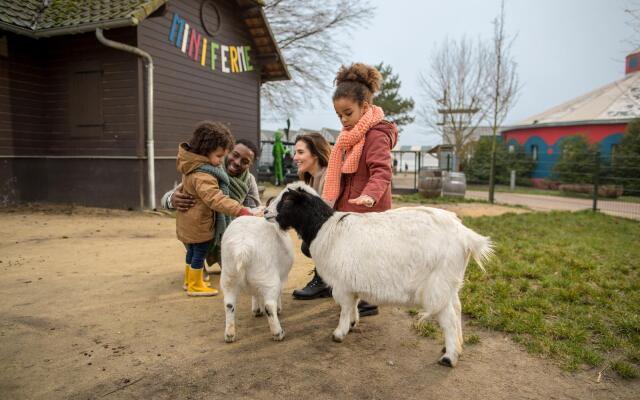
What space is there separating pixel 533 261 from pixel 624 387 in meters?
3.14

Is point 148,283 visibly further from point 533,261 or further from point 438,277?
point 533,261

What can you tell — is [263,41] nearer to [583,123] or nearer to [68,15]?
[68,15]

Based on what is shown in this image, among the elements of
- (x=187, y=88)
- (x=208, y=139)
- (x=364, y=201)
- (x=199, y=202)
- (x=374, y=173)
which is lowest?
(x=199, y=202)

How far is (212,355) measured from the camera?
2826 mm

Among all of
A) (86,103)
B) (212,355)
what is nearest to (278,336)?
(212,355)

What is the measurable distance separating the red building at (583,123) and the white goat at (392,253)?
21.2 meters

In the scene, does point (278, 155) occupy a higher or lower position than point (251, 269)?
higher

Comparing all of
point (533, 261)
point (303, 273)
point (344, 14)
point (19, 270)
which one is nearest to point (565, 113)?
point (344, 14)

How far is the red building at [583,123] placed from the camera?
22.6 meters

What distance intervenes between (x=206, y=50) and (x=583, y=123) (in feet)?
74.1

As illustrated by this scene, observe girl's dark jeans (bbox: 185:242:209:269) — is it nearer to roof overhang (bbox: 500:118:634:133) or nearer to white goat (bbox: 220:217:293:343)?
white goat (bbox: 220:217:293:343)

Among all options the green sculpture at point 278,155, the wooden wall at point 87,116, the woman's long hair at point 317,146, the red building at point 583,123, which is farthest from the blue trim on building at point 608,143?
the woman's long hair at point 317,146

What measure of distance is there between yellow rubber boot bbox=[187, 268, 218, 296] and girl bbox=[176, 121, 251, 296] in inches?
5.5

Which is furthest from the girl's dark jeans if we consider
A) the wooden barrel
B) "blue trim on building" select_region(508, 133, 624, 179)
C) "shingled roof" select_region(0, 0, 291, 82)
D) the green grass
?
"blue trim on building" select_region(508, 133, 624, 179)
